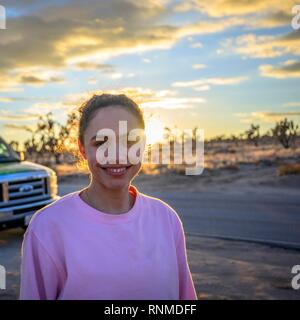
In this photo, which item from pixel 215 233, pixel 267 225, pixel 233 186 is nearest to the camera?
pixel 215 233

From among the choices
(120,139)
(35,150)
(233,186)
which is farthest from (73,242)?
(35,150)

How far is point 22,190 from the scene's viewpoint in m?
10.5

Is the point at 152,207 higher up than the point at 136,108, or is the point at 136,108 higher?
the point at 136,108

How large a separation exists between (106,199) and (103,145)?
0.28 meters

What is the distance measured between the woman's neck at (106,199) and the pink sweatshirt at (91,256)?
0.08m

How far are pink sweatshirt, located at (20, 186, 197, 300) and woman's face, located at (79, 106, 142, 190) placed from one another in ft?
0.58

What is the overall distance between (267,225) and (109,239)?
9834 mm

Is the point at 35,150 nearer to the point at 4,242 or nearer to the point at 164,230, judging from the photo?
the point at 4,242

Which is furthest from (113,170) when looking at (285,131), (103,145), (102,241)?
(285,131)

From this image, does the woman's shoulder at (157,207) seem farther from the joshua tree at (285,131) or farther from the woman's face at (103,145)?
the joshua tree at (285,131)

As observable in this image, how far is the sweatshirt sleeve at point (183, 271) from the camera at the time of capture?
108 inches

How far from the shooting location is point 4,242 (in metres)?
10.1

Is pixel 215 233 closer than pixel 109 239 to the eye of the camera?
No
